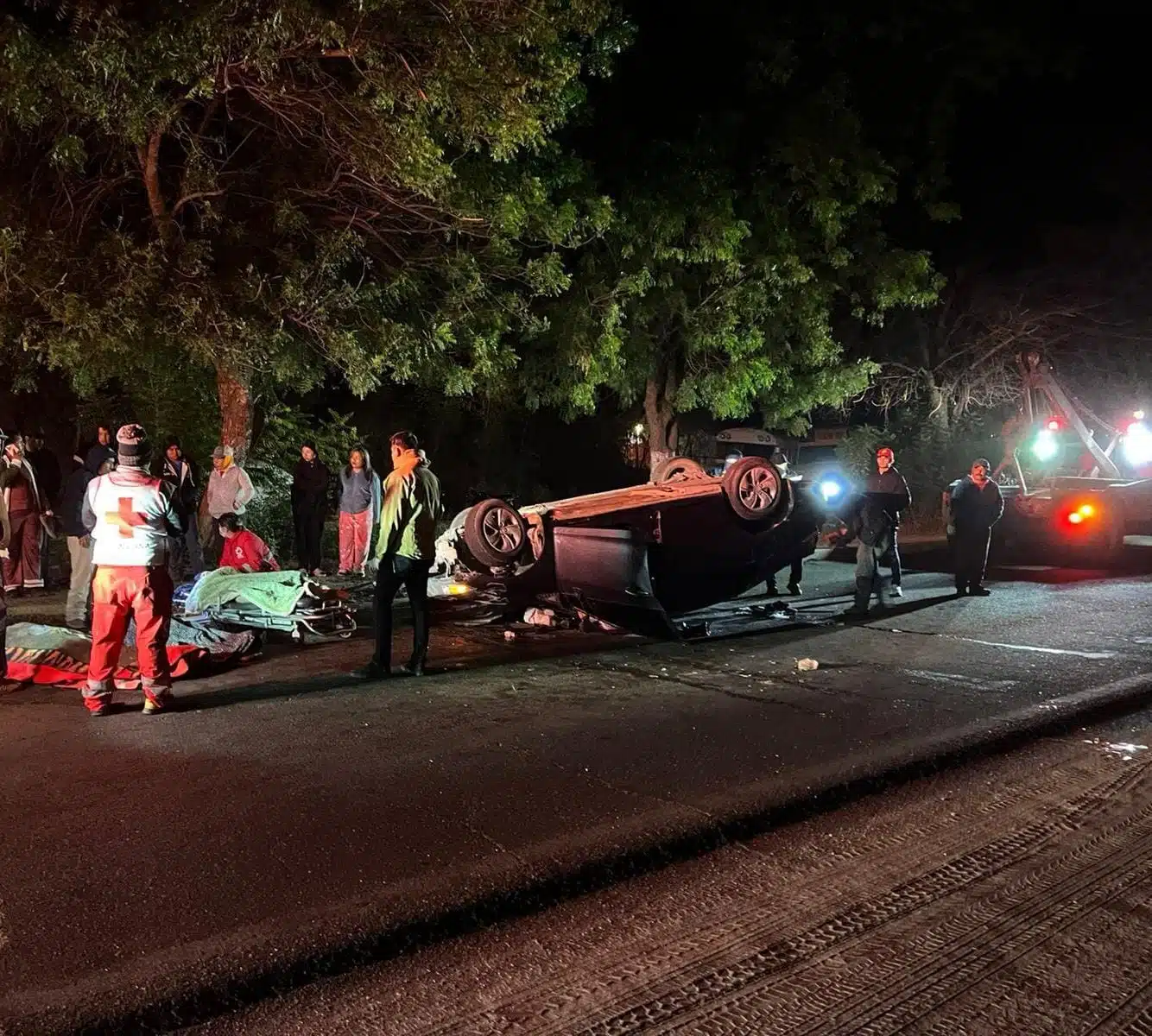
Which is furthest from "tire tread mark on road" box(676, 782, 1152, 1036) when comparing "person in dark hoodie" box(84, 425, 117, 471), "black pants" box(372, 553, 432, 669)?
"person in dark hoodie" box(84, 425, 117, 471)

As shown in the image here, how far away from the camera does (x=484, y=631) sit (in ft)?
28.3

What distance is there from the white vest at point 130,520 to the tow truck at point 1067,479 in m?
12.3

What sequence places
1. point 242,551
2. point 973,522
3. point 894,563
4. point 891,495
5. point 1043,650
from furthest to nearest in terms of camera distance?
1. point 973,522
2. point 894,563
3. point 891,495
4. point 242,551
5. point 1043,650

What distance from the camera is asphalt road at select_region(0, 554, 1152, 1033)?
3.23m

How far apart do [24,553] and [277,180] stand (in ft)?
16.2

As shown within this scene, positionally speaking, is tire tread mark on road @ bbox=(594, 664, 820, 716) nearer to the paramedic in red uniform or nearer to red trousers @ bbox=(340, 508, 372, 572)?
the paramedic in red uniform

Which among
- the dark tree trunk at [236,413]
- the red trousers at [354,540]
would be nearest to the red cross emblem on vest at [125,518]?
the red trousers at [354,540]

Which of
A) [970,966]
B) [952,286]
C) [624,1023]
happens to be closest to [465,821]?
[624,1023]

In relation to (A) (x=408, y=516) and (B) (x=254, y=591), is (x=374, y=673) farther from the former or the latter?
(B) (x=254, y=591)

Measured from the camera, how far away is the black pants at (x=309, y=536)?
12305 mm

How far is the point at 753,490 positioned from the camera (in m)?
8.73

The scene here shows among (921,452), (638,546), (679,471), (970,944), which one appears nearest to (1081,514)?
(679,471)

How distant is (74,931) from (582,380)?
13.2 metres

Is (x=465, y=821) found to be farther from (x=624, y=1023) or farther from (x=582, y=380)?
(x=582, y=380)
